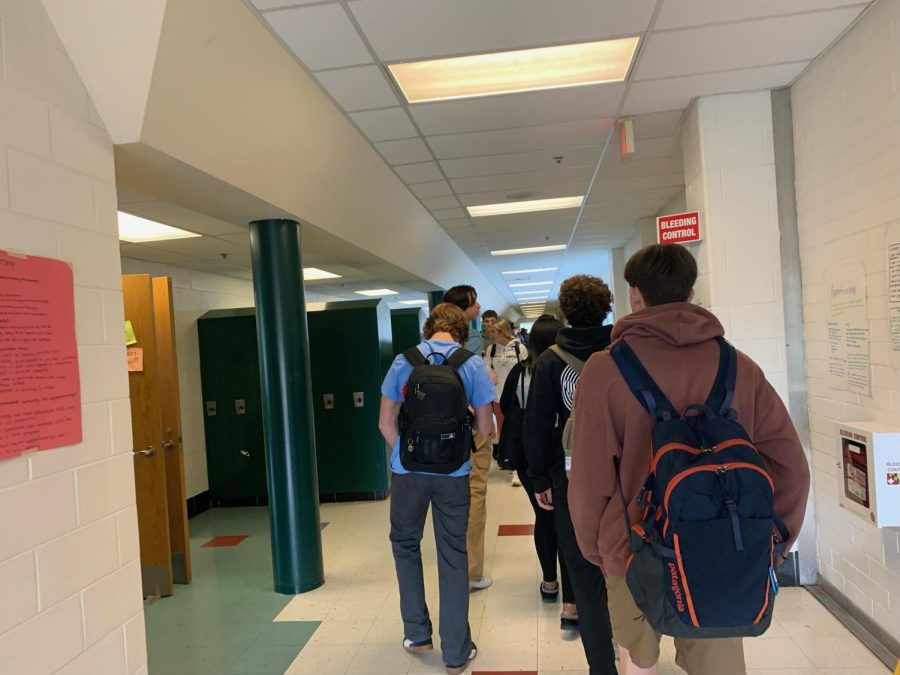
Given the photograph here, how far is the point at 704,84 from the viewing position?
3.19 meters

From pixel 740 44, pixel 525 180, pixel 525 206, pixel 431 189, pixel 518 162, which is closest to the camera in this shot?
pixel 740 44

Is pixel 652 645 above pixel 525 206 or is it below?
below

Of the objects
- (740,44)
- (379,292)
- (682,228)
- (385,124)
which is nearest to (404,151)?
(385,124)

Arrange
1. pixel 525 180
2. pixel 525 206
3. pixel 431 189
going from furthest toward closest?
pixel 525 206 < pixel 431 189 < pixel 525 180

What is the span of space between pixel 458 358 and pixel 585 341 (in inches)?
22.1

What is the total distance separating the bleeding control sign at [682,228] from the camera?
341cm

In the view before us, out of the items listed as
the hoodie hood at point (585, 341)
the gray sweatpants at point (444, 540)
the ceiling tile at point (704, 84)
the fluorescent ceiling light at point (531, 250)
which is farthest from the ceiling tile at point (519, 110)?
the fluorescent ceiling light at point (531, 250)

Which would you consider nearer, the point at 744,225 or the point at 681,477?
the point at 681,477

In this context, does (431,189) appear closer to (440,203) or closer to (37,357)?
(440,203)

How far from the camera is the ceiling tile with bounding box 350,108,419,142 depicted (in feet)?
11.3

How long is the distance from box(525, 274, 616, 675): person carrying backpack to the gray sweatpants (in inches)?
15.2

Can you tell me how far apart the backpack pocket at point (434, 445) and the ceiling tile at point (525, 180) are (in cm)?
302

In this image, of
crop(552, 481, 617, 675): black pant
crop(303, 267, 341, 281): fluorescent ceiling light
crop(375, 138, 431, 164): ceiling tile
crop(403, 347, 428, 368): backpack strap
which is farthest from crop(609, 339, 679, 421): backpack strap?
crop(303, 267, 341, 281): fluorescent ceiling light

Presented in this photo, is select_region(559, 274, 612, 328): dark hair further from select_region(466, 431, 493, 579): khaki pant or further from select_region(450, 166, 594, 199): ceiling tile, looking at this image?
select_region(450, 166, 594, 199): ceiling tile
